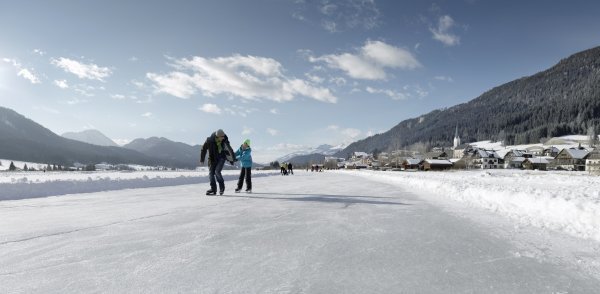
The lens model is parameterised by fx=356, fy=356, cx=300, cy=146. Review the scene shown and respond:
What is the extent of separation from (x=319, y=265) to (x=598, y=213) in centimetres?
461


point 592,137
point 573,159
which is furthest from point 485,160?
point 592,137

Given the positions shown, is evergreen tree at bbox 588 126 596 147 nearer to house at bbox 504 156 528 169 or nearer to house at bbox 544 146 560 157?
house at bbox 544 146 560 157

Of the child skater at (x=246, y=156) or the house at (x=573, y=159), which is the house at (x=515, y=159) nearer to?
the house at (x=573, y=159)

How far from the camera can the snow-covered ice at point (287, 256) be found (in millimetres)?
2723

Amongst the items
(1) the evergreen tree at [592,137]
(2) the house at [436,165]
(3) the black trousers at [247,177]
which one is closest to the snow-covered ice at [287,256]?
(3) the black trousers at [247,177]

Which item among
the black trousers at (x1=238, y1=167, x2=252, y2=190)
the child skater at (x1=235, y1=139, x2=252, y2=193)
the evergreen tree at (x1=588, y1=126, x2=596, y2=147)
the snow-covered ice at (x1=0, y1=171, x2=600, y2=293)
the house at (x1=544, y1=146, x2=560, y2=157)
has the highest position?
the evergreen tree at (x1=588, y1=126, x2=596, y2=147)

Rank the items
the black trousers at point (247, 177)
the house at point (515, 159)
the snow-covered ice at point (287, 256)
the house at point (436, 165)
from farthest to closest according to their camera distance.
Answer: the house at point (515, 159) < the house at point (436, 165) < the black trousers at point (247, 177) < the snow-covered ice at point (287, 256)

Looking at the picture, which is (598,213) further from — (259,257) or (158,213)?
(158,213)

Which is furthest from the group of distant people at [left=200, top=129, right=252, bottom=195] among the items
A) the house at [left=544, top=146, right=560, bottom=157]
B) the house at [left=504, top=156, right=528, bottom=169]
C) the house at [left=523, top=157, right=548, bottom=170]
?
the house at [left=544, top=146, right=560, bottom=157]

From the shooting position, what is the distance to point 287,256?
3553 mm

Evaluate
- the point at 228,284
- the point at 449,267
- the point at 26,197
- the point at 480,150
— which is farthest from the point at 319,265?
the point at 480,150

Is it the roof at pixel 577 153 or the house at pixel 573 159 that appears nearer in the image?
the house at pixel 573 159

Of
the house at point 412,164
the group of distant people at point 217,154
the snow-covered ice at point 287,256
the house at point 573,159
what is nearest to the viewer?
the snow-covered ice at point 287,256

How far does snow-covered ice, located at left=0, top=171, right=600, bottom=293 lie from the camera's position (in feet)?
8.93
